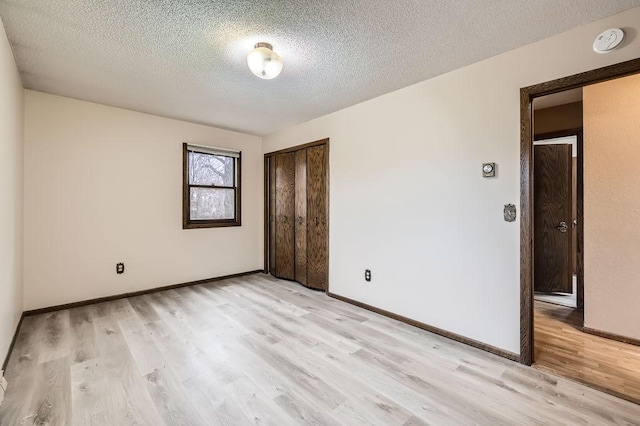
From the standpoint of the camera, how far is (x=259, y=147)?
4.91m

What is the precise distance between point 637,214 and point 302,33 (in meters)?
3.18

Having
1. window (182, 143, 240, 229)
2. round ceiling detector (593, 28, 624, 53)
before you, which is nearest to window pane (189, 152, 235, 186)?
window (182, 143, 240, 229)

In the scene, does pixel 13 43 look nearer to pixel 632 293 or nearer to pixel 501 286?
pixel 501 286

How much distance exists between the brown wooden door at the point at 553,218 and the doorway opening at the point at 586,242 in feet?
0.04

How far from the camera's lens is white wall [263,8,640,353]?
215 cm

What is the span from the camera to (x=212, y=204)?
4391 mm

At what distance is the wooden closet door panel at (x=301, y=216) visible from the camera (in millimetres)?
4141

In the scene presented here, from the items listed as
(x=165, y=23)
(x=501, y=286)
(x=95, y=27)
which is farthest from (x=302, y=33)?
(x=501, y=286)

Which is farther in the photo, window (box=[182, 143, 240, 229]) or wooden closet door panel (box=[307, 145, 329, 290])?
window (box=[182, 143, 240, 229])

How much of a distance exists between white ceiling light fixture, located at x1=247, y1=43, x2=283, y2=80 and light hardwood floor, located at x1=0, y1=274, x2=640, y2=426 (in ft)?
7.17

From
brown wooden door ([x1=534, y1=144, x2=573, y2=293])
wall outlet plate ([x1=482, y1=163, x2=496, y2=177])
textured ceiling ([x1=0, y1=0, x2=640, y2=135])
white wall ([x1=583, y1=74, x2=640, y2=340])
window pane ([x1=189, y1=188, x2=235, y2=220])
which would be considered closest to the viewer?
textured ceiling ([x1=0, y1=0, x2=640, y2=135])

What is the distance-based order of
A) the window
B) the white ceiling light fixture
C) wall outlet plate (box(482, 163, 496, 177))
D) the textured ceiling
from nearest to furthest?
the textured ceiling
the white ceiling light fixture
wall outlet plate (box(482, 163, 496, 177))
the window

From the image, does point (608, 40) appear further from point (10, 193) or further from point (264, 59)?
point (10, 193)

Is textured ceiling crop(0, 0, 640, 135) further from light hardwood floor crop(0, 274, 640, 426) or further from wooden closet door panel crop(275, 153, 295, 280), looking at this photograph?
light hardwood floor crop(0, 274, 640, 426)
